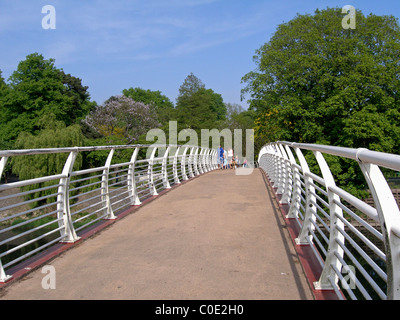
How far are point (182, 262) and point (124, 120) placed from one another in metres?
50.1

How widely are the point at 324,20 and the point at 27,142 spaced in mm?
28148

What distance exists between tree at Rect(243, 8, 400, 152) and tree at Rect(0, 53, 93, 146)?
30439 millimetres

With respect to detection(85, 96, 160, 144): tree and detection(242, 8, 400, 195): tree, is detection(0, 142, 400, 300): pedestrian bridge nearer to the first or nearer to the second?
detection(242, 8, 400, 195): tree

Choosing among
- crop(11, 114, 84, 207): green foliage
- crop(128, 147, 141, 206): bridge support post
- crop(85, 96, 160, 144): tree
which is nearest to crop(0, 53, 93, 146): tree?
crop(85, 96, 160, 144): tree

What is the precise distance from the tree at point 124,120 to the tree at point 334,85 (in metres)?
20.9

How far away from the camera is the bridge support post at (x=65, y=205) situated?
5191 millimetres

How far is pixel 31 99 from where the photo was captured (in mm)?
52719

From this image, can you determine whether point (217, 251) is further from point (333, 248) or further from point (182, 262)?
point (333, 248)

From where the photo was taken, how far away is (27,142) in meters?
32.0

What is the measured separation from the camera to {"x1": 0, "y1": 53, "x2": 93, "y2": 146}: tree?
51.4m
